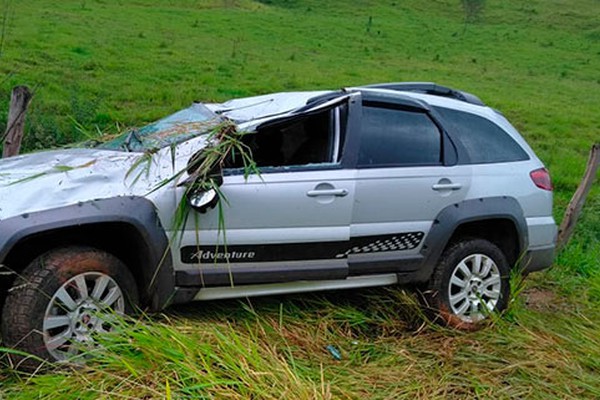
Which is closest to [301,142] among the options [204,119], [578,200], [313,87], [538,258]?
[204,119]

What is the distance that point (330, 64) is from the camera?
21234 millimetres

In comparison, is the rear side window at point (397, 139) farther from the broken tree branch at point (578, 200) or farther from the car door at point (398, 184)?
the broken tree branch at point (578, 200)

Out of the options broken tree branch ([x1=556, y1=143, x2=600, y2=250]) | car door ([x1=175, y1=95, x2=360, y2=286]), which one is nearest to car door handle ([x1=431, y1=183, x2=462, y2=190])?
car door ([x1=175, y1=95, x2=360, y2=286])

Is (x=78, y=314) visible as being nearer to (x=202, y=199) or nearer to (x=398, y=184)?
(x=202, y=199)

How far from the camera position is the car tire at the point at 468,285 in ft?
16.1

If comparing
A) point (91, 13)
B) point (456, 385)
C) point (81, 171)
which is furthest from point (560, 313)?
point (91, 13)

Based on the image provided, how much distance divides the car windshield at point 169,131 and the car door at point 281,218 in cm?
36

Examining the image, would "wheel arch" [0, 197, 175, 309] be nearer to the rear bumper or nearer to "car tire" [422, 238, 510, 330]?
"car tire" [422, 238, 510, 330]

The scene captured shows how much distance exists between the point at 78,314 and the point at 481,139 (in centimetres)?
316

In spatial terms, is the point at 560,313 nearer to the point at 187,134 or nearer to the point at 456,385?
the point at 456,385

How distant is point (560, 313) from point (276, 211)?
252 cm

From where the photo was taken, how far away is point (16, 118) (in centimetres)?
621

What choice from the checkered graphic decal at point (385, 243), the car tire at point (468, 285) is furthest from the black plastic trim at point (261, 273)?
the car tire at point (468, 285)

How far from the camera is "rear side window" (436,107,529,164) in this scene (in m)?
5.13
